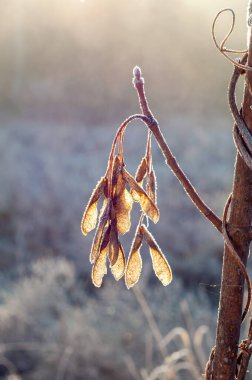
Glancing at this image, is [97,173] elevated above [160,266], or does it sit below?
below

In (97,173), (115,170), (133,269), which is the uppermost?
(115,170)

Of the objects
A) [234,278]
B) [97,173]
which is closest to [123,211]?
[234,278]

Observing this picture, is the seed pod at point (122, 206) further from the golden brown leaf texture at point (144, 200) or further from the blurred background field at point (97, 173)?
the blurred background field at point (97, 173)

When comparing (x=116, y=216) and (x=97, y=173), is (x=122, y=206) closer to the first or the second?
A: (x=116, y=216)

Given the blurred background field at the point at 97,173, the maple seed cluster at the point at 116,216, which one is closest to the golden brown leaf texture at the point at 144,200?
the maple seed cluster at the point at 116,216

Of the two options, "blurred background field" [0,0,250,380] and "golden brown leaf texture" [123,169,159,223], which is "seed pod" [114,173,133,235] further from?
"blurred background field" [0,0,250,380]

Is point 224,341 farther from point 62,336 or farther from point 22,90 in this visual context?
point 22,90
